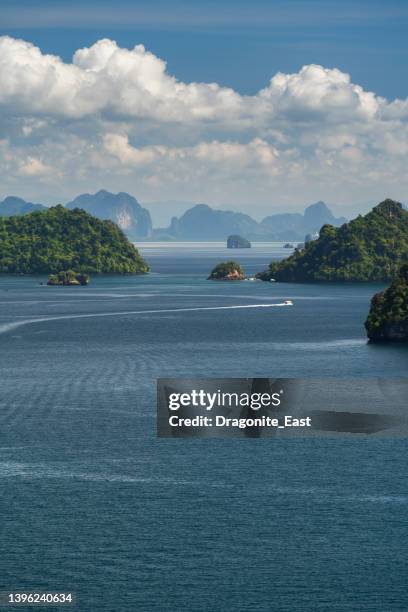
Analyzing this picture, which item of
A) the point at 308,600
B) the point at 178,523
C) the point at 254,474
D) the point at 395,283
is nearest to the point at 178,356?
the point at 395,283

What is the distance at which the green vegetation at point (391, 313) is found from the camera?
185125 mm

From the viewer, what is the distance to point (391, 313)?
189 meters

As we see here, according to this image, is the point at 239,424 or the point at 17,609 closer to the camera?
the point at 17,609

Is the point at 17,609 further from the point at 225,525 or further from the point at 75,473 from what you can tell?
the point at 75,473

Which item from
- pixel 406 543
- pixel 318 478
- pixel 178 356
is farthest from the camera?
pixel 178 356

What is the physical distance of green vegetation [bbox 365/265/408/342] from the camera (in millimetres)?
185125

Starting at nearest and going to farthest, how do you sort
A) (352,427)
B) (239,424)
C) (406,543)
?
(406,543), (239,424), (352,427)

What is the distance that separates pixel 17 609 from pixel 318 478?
35.2 metres

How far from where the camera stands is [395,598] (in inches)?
2552
